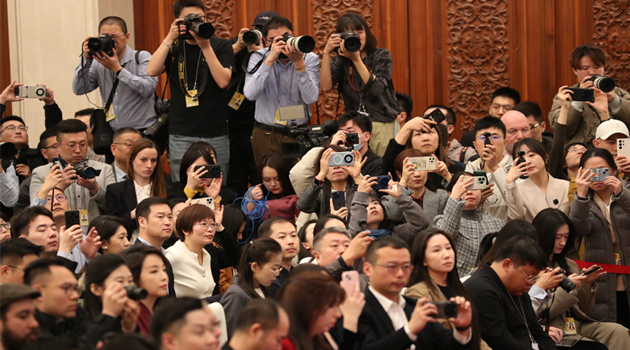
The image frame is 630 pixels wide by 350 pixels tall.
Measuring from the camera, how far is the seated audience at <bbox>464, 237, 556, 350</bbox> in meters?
3.65

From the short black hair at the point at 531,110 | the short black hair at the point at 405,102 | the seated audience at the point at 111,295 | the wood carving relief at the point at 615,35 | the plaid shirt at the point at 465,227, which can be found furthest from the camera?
the wood carving relief at the point at 615,35

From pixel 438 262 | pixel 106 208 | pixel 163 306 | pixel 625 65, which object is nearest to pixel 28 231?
pixel 106 208

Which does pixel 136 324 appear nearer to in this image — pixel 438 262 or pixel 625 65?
pixel 438 262

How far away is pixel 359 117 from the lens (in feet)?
16.7

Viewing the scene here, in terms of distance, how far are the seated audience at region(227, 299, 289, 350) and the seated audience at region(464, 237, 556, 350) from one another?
1317mm

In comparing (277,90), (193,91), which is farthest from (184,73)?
(277,90)

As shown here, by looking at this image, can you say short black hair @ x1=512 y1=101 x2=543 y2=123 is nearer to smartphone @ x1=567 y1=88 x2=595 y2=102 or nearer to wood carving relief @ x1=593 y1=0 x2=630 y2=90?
smartphone @ x1=567 y1=88 x2=595 y2=102

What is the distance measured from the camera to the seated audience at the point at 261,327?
2.60 meters

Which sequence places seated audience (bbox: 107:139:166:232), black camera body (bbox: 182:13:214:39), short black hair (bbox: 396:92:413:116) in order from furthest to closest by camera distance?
1. short black hair (bbox: 396:92:413:116)
2. black camera body (bbox: 182:13:214:39)
3. seated audience (bbox: 107:139:166:232)

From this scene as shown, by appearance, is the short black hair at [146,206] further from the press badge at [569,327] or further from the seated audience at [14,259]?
the press badge at [569,327]

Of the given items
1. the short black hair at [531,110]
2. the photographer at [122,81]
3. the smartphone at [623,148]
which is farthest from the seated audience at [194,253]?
the short black hair at [531,110]

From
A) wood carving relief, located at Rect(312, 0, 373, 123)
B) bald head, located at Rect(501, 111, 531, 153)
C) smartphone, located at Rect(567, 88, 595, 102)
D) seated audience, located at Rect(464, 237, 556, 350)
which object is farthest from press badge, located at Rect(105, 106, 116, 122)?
smartphone, located at Rect(567, 88, 595, 102)

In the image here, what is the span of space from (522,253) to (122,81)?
9.51ft

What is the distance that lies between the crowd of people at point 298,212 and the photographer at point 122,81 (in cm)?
1
